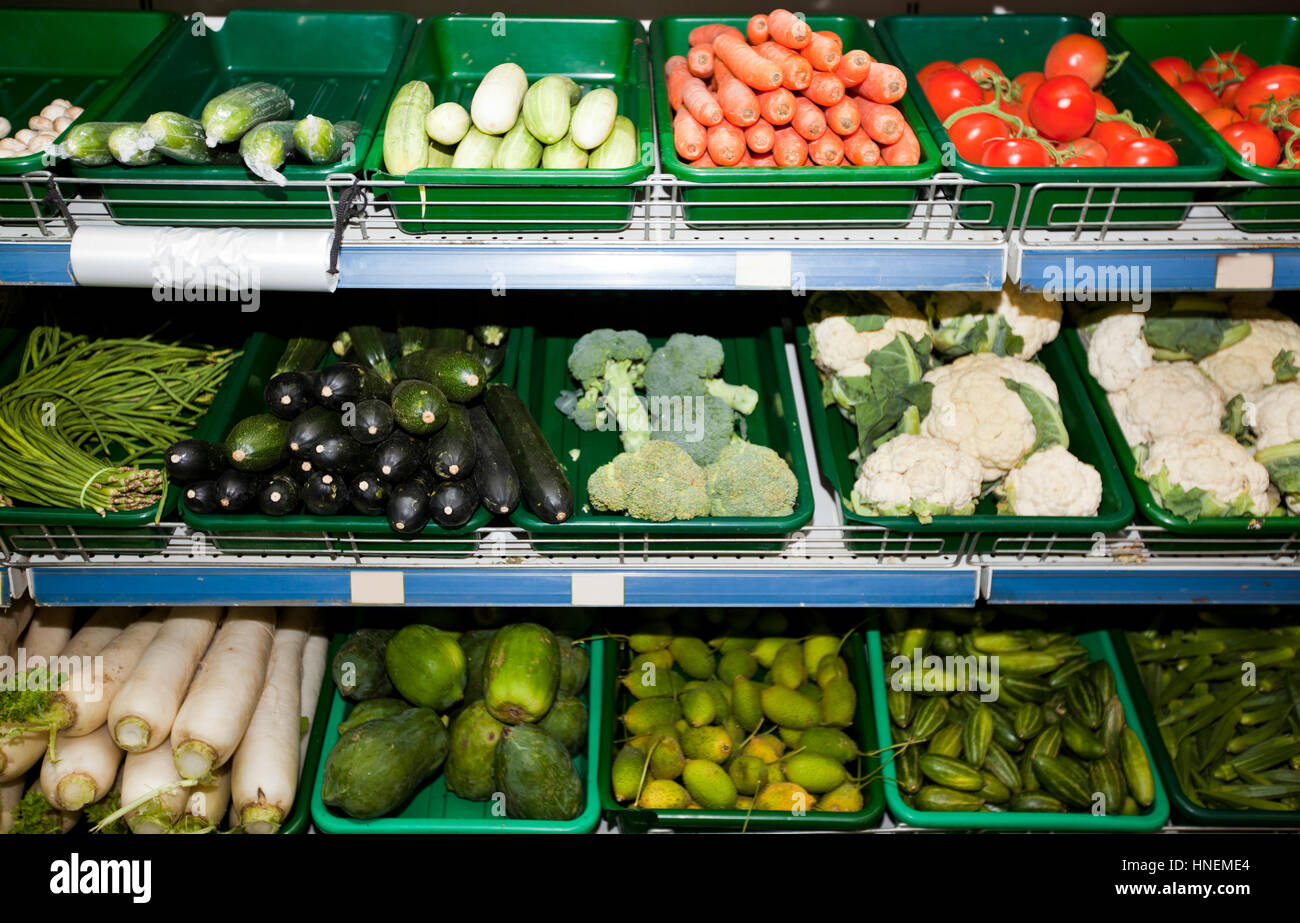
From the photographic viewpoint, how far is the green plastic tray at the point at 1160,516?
1713 mm

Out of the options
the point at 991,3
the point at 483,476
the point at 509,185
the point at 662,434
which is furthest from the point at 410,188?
the point at 991,3

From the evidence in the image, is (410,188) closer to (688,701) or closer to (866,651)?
(688,701)

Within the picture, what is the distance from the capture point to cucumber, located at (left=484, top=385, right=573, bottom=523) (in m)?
1.74

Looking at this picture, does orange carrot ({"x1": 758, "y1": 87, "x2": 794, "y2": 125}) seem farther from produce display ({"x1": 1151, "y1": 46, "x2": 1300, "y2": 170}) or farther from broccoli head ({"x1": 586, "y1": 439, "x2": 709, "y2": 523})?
produce display ({"x1": 1151, "y1": 46, "x2": 1300, "y2": 170})

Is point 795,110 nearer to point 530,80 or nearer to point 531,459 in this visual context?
point 530,80

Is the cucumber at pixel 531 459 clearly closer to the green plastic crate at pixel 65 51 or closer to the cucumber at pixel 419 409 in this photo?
the cucumber at pixel 419 409

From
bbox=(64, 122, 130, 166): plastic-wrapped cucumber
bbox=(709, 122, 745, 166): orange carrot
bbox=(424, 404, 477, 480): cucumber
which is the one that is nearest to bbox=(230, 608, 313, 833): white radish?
bbox=(424, 404, 477, 480): cucumber

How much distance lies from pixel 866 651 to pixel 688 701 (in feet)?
1.53

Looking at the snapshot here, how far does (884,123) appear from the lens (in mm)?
1549

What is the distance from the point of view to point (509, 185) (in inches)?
57.6

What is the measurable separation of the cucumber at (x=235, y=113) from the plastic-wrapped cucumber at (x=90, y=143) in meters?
0.13

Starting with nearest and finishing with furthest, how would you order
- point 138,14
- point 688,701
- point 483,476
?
point 483,476 → point 138,14 → point 688,701

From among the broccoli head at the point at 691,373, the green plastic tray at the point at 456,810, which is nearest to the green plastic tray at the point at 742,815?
the green plastic tray at the point at 456,810

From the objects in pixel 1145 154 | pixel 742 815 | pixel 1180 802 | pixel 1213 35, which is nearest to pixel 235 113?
pixel 1145 154
